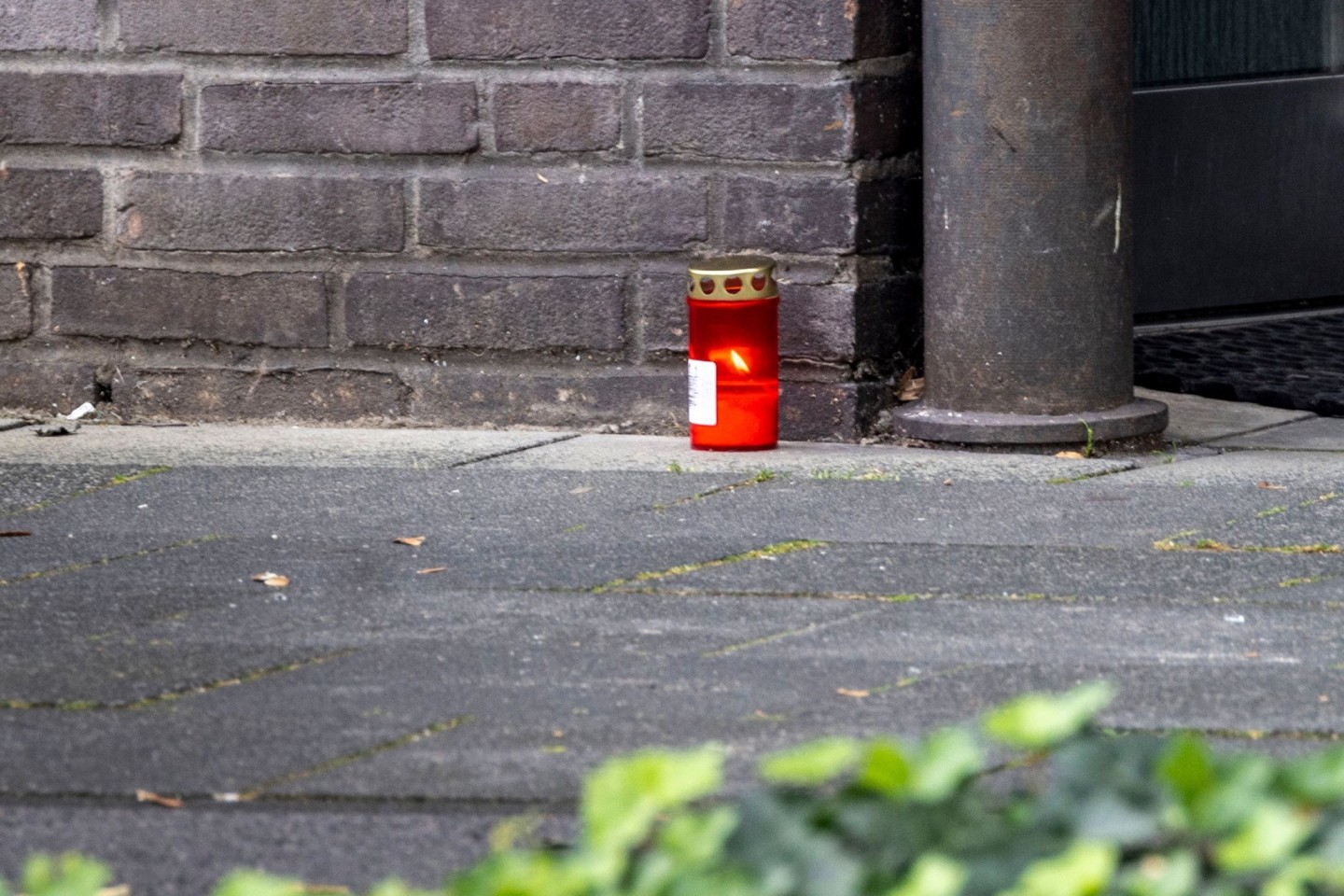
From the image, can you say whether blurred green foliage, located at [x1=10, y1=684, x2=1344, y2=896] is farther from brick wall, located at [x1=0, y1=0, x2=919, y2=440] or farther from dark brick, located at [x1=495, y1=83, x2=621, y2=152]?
dark brick, located at [x1=495, y1=83, x2=621, y2=152]

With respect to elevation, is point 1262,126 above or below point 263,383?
above

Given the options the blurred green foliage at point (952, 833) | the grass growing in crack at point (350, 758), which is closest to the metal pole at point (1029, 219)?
the grass growing in crack at point (350, 758)

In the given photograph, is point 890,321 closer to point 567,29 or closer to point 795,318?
point 795,318

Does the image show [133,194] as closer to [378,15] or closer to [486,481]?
[378,15]

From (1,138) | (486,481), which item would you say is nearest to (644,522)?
(486,481)

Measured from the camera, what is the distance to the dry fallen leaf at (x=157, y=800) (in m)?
2.43

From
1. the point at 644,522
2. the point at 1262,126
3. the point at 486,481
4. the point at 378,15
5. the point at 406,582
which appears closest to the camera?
the point at 406,582

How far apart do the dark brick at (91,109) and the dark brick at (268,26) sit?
0.10m

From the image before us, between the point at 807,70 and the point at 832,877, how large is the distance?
3.19 m

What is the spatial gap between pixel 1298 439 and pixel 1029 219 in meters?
0.78

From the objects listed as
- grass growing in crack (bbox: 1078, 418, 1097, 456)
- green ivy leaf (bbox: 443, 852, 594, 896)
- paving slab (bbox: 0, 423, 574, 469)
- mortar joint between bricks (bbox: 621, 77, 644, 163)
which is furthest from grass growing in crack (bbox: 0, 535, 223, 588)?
green ivy leaf (bbox: 443, 852, 594, 896)

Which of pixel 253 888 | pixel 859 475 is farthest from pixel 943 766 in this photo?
pixel 859 475

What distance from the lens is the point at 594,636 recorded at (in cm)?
317

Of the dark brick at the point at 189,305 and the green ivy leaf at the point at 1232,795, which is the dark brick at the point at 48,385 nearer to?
the dark brick at the point at 189,305
